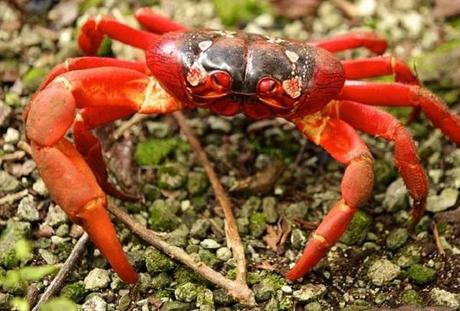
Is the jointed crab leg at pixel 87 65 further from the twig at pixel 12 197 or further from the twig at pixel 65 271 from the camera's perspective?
the twig at pixel 65 271

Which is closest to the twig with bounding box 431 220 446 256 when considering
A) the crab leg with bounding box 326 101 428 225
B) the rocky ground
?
the rocky ground

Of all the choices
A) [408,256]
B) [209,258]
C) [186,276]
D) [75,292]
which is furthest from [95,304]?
[408,256]

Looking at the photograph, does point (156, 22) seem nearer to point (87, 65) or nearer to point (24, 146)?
point (87, 65)

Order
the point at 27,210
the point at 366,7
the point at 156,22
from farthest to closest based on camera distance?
the point at 366,7, the point at 156,22, the point at 27,210

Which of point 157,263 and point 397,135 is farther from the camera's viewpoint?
point 397,135

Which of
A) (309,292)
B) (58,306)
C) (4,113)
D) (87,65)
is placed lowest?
(309,292)

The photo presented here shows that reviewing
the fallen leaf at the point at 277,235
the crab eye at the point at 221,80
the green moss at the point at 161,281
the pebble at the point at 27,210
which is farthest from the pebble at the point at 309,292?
the pebble at the point at 27,210

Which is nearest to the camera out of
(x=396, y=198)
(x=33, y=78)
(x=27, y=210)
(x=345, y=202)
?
(x=345, y=202)

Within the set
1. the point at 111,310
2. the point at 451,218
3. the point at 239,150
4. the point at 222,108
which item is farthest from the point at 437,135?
the point at 111,310
